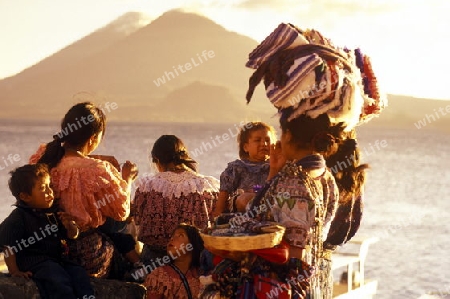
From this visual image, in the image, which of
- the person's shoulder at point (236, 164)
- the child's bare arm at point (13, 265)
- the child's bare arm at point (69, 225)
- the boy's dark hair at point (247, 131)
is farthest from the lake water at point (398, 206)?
the child's bare arm at point (13, 265)

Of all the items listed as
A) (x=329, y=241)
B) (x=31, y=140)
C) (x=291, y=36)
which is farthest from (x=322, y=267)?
(x=31, y=140)

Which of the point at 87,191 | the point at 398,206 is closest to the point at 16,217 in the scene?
the point at 87,191

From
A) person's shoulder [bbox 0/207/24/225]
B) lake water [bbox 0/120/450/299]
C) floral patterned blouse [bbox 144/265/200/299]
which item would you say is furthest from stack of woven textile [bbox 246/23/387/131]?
lake water [bbox 0/120/450/299]

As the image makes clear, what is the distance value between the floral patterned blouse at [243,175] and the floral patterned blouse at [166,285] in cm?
77

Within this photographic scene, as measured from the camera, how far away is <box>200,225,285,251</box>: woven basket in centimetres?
405

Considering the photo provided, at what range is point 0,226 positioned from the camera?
4.98 metres

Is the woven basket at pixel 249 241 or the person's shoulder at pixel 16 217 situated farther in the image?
the person's shoulder at pixel 16 217

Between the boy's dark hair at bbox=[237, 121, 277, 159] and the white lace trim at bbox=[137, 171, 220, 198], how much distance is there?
14.0 inches

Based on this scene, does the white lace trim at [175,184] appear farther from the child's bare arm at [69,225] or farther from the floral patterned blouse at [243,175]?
the child's bare arm at [69,225]

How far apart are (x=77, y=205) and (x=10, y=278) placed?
564 millimetres

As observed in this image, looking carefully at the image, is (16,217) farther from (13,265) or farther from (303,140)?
(303,140)

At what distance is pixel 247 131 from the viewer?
20.9ft

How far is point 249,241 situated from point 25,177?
1.48m

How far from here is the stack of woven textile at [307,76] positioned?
428 centimetres
